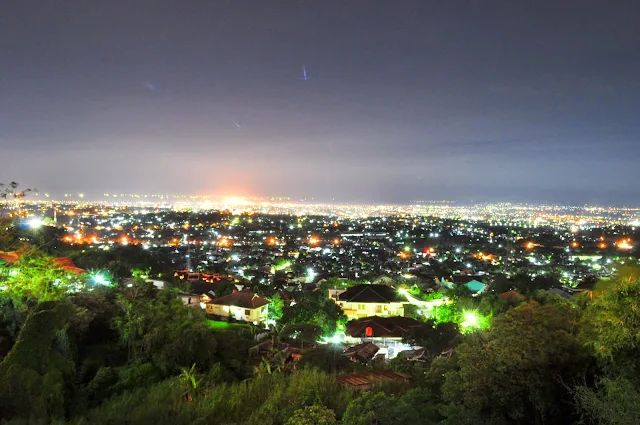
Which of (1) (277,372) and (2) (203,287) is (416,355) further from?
(2) (203,287)

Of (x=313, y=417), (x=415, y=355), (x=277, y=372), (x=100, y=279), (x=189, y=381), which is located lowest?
(x=415, y=355)

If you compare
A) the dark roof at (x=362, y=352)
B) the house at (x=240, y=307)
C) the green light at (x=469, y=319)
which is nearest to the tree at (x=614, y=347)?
the dark roof at (x=362, y=352)

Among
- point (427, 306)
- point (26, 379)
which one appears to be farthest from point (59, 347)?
point (427, 306)

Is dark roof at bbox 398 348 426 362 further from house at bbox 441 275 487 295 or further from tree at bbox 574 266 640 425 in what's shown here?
house at bbox 441 275 487 295

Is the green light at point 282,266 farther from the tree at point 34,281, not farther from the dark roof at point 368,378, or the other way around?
the dark roof at point 368,378

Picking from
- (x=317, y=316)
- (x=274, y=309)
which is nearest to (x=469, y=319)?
(x=317, y=316)
